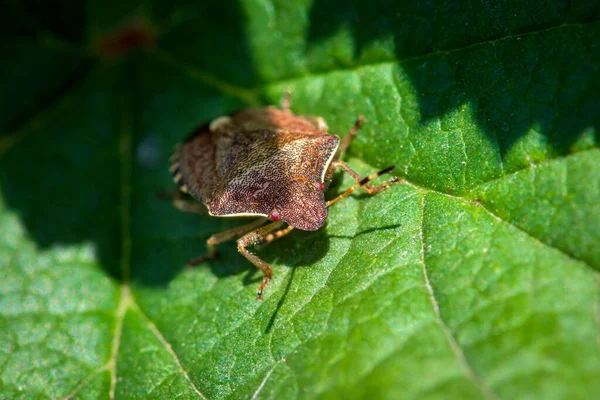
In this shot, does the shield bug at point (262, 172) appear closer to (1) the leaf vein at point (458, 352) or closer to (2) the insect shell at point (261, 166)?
(2) the insect shell at point (261, 166)

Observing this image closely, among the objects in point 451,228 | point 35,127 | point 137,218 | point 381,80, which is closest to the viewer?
point 451,228

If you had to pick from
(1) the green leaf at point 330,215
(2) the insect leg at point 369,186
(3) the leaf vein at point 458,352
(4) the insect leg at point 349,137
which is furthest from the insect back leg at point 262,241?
(3) the leaf vein at point 458,352

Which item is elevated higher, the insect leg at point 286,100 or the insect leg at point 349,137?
the insect leg at point 286,100

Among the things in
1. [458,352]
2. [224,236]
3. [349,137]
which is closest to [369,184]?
[349,137]

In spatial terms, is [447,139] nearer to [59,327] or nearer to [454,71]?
[454,71]

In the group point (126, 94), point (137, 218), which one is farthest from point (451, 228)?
point (126, 94)
